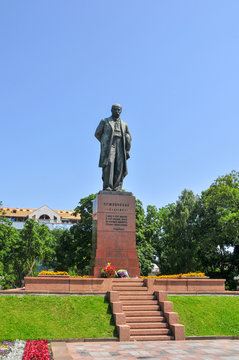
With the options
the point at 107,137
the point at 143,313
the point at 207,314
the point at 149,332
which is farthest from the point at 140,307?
the point at 107,137

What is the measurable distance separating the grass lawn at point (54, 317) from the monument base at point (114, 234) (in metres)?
3.49

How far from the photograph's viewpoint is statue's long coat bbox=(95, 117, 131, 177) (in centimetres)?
1823

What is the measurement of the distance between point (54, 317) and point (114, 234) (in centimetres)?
591

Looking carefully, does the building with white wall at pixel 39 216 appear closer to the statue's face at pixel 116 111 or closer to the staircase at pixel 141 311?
the statue's face at pixel 116 111

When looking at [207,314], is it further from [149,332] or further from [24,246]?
[24,246]

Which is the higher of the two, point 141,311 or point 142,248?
point 142,248

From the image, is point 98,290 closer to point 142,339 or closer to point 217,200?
point 142,339

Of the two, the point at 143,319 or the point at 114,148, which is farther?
the point at 114,148

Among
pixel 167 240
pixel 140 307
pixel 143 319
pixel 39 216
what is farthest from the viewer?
pixel 39 216

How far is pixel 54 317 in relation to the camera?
11.3 metres

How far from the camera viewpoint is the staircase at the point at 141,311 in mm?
11320

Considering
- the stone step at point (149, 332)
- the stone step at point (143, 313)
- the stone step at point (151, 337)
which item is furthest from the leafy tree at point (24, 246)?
the stone step at point (151, 337)

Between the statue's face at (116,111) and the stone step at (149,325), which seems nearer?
the stone step at (149,325)

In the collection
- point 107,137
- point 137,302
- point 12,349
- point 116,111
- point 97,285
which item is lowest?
point 12,349
